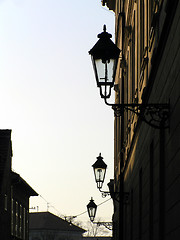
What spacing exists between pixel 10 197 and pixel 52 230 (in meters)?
70.9

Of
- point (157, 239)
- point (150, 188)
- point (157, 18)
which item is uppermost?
point (157, 18)

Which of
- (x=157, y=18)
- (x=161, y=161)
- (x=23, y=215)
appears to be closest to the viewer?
(x=161, y=161)

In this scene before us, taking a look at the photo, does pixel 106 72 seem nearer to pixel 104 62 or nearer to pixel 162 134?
pixel 104 62

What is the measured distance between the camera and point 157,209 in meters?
9.61

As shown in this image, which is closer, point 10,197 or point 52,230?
point 10,197

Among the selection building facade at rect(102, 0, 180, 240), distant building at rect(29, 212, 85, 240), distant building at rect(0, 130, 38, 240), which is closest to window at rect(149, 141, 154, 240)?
building facade at rect(102, 0, 180, 240)

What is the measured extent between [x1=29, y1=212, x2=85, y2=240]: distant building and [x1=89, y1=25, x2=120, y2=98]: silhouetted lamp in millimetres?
95411

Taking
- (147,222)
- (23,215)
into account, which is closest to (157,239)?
(147,222)

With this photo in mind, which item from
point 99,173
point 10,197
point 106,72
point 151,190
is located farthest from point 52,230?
point 106,72

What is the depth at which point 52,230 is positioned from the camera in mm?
104250

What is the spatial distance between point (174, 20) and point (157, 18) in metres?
2.70

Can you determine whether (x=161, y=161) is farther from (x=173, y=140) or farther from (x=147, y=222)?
(x=147, y=222)

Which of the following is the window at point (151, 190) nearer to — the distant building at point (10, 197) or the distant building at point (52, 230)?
the distant building at point (10, 197)

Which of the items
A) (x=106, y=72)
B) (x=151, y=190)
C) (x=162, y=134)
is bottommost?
(x=151, y=190)
